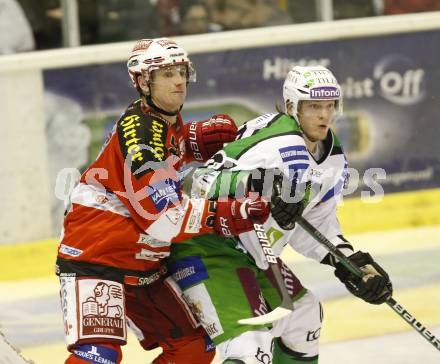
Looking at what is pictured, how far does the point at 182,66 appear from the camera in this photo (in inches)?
177

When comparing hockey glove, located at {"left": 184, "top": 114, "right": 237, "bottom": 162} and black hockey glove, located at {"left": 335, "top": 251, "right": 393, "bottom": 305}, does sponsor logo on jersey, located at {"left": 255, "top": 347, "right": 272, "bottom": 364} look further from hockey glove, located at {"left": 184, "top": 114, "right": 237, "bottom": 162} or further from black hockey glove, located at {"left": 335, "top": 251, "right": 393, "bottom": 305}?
hockey glove, located at {"left": 184, "top": 114, "right": 237, "bottom": 162}

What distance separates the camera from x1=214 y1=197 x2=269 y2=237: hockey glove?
4.21 meters

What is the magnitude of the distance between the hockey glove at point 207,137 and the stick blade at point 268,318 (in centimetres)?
76

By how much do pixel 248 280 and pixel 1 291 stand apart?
9.78ft

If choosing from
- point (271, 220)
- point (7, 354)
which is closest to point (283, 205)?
point (271, 220)

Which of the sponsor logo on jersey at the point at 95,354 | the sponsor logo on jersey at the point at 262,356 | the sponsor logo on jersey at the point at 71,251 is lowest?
the sponsor logo on jersey at the point at 262,356

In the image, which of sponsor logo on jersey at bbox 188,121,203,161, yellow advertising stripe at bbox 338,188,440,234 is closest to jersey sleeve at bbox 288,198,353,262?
sponsor logo on jersey at bbox 188,121,203,161

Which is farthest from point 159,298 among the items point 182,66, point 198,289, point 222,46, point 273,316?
point 222,46

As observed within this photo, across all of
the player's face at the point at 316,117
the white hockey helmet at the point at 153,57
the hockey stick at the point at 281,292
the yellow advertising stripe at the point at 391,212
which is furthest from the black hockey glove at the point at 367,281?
the yellow advertising stripe at the point at 391,212

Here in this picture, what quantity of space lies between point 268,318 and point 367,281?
1.90 ft

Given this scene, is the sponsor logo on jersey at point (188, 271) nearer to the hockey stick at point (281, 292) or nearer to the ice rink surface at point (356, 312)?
the hockey stick at point (281, 292)

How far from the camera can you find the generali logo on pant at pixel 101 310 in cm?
430

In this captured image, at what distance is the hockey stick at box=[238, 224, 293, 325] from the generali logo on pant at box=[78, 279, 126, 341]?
435 millimetres

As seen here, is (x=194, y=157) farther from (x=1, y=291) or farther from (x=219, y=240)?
(x=1, y=291)
